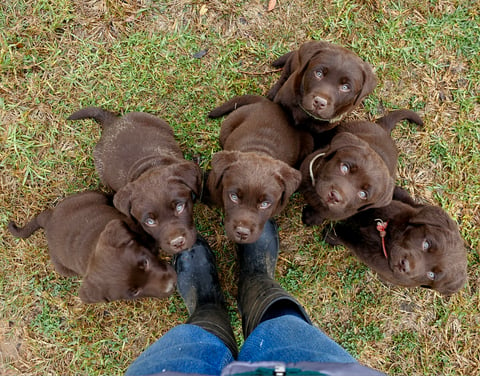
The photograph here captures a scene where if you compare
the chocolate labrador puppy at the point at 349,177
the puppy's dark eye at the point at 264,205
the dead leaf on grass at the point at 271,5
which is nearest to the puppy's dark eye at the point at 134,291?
the puppy's dark eye at the point at 264,205

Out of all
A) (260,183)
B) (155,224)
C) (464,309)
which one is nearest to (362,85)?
(260,183)

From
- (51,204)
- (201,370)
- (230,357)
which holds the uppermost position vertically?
(201,370)

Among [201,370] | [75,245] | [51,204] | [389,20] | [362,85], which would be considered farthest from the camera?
[389,20]

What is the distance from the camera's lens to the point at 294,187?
354cm

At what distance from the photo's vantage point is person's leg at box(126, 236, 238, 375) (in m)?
2.55

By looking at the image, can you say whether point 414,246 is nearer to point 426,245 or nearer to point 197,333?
point 426,245

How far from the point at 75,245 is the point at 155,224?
35.2 inches

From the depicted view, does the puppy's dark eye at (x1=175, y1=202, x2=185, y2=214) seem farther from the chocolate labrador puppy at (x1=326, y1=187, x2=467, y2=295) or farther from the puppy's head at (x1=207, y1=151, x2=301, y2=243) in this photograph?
the chocolate labrador puppy at (x1=326, y1=187, x2=467, y2=295)

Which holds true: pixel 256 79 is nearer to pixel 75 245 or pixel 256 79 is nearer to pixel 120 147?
pixel 120 147

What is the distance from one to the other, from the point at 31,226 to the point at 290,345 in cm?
301

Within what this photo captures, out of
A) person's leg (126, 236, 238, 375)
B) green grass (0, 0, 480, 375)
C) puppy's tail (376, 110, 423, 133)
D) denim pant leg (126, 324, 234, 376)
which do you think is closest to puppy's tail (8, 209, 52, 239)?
green grass (0, 0, 480, 375)

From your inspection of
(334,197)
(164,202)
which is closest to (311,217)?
(334,197)

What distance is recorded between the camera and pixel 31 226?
4141 millimetres

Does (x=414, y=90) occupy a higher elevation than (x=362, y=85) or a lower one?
lower
